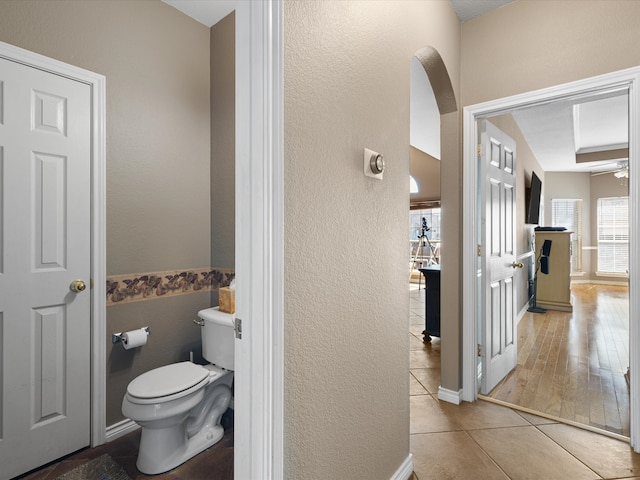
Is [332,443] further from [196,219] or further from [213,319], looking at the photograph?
[196,219]

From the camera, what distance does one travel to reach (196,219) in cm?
253

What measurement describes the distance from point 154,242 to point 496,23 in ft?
8.75

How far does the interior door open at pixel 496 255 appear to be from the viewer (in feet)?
8.14

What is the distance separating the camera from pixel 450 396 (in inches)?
95.7

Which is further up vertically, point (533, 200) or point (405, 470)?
point (533, 200)

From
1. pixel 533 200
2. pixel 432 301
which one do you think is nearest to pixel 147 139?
pixel 432 301

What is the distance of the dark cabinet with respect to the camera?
3705 mm

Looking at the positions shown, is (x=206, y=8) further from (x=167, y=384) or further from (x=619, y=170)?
(x=619, y=170)

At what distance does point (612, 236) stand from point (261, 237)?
374 inches

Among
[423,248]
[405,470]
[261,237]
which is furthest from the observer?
→ [423,248]

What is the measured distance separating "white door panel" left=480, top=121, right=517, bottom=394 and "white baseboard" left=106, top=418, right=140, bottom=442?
2385mm

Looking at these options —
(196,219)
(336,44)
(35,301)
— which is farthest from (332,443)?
(196,219)

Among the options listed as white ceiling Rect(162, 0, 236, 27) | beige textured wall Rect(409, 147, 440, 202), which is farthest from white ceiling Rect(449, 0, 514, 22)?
beige textured wall Rect(409, 147, 440, 202)

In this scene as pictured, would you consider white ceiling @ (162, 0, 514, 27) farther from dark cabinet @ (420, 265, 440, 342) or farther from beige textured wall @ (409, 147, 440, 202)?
beige textured wall @ (409, 147, 440, 202)
